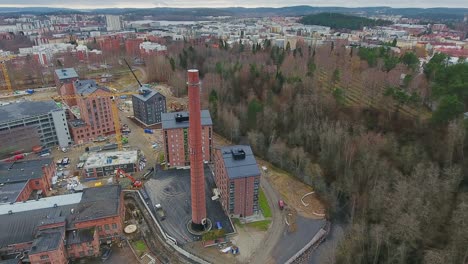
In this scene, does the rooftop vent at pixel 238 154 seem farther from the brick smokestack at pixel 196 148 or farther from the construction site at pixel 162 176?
the brick smokestack at pixel 196 148

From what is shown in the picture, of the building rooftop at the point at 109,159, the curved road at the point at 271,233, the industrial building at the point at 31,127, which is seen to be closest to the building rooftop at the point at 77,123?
the industrial building at the point at 31,127

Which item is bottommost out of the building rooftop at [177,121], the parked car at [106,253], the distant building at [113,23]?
the parked car at [106,253]

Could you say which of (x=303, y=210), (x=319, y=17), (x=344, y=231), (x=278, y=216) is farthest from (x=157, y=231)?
(x=319, y=17)

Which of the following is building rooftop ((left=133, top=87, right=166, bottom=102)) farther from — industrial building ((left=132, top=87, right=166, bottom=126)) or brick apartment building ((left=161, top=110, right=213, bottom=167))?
brick apartment building ((left=161, top=110, right=213, bottom=167))

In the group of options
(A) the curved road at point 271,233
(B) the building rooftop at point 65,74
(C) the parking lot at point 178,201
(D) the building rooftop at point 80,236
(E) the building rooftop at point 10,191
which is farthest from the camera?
(B) the building rooftop at point 65,74

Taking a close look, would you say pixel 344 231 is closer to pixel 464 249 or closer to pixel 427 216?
pixel 427 216

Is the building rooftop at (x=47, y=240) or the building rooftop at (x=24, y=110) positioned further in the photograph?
the building rooftop at (x=24, y=110)

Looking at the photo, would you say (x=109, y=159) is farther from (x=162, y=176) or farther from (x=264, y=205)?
(x=264, y=205)
